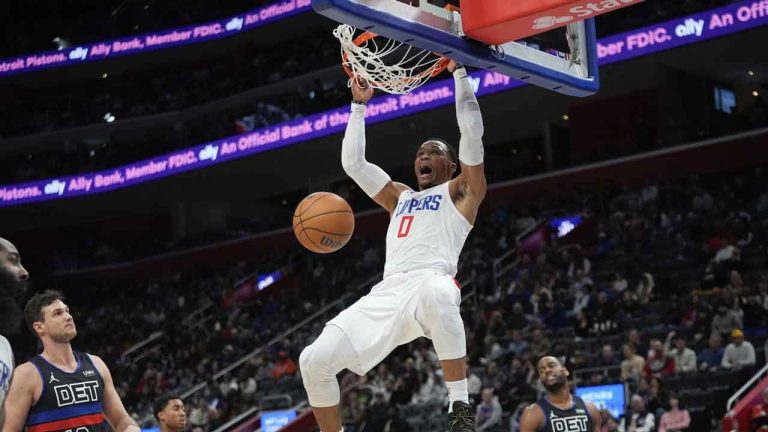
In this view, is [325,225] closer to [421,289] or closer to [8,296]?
[421,289]

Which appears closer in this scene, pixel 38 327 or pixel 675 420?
pixel 38 327

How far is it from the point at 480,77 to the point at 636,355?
9.08 meters

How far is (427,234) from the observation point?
18.9 feet

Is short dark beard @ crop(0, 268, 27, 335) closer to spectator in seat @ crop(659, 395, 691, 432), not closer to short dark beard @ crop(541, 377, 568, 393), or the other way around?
short dark beard @ crop(541, 377, 568, 393)

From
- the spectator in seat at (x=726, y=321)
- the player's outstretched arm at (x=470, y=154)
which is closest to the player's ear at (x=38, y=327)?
the player's outstretched arm at (x=470, y=154)

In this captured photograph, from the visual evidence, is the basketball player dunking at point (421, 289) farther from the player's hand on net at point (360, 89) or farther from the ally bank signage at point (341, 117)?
the ally bank signage at point (341, 117)

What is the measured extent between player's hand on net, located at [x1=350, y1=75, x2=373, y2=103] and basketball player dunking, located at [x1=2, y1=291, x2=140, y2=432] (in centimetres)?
207

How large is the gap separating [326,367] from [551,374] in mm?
2467

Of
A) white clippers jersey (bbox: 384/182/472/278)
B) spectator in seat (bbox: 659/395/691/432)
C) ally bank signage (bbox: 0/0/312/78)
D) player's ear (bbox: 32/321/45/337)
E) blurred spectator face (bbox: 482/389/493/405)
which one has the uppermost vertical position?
ally bank signage (bbox: 0/0/312/78)

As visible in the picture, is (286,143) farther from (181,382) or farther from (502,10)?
(502,10)

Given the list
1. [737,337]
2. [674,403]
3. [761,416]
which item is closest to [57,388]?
[761,416]

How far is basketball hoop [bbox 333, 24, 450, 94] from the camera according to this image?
20.4ft

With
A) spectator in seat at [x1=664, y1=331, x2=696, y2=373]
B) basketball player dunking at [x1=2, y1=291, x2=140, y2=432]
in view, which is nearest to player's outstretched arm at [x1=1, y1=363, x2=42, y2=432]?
basketball player dunking at [x1=2, y1=291, x2=140, y2=432]

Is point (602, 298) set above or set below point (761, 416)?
above
